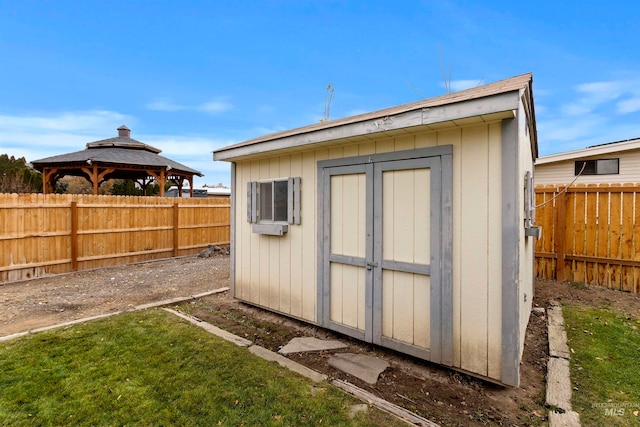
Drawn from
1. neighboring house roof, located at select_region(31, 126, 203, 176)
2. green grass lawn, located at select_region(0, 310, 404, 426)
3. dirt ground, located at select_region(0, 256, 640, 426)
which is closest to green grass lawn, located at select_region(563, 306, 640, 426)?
dirt ground, located at select_region(0, 256, 640, 426)

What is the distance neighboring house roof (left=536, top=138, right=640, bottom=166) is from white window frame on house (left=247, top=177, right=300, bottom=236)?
930cm

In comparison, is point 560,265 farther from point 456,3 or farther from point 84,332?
point 84,332

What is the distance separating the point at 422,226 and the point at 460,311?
81cm

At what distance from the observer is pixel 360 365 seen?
2.97 meters

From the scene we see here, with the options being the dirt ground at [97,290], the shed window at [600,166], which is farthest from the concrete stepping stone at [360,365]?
the shed window at [600,166]

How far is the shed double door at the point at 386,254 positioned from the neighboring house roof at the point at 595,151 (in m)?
9.12

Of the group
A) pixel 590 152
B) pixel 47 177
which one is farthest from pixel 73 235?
pixel 590 152

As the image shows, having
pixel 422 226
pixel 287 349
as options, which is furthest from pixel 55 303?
pixel 422 226

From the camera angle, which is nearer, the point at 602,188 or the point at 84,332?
the point at 84,332

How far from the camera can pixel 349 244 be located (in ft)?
11.4

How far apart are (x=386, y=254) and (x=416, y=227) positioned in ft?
1.39

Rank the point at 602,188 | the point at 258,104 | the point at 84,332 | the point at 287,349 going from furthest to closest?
the point at 258,104, the point at 602,188, the point at 84,332, the point at 287,349

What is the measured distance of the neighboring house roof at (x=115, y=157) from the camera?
12.2 meters

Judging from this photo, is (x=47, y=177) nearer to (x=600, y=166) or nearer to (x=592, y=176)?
(x=592, y=176)
